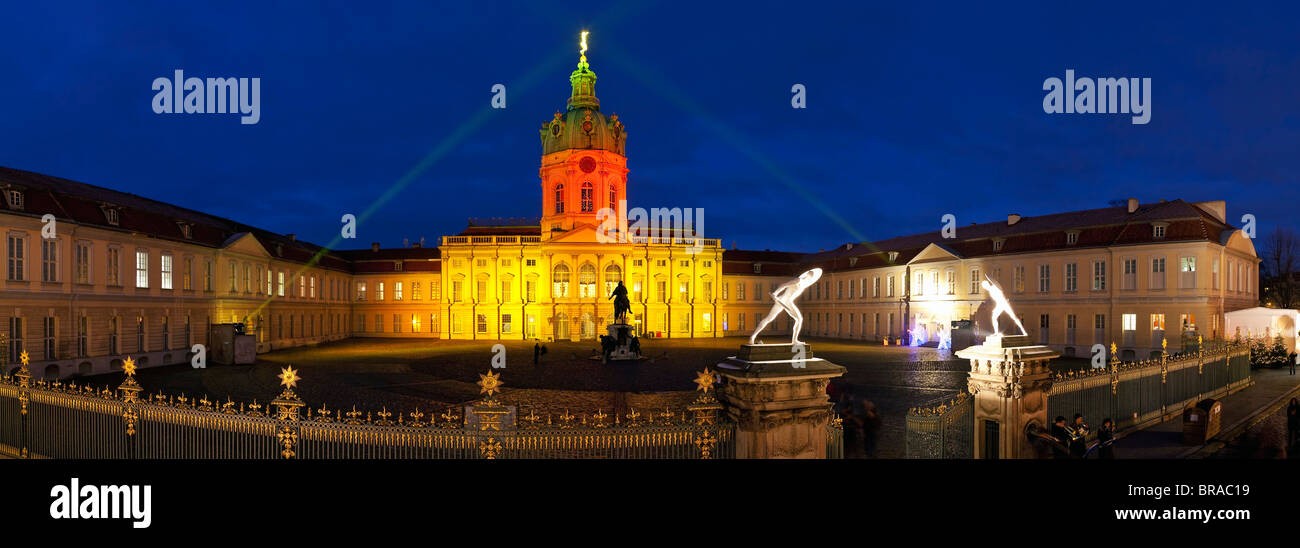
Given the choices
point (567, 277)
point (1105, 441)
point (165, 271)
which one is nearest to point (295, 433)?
point (1105, 441)

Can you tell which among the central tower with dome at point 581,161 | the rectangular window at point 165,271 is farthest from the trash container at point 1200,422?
the central tower with dome at point 581,161

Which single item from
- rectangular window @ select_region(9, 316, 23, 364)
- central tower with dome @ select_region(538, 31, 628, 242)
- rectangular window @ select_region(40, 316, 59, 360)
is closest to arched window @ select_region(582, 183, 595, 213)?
central tower with dome @ select_region(538, 31, 628, 242)

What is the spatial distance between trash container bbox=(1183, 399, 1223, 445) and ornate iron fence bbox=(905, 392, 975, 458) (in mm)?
5980

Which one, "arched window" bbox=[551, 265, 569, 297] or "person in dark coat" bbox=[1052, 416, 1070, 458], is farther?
"arched window" bbox=[551, 265, 569, 297]

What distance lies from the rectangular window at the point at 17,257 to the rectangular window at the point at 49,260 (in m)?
0.65

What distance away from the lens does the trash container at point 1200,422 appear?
40.0 feet

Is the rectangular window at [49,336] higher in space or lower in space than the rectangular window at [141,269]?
lower

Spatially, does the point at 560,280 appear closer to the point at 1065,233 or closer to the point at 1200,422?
the point at 1065,233

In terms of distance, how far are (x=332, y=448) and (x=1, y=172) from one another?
99.1 feet

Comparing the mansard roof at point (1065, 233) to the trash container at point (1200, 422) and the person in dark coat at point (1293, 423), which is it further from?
the trash container at point (1200, 422)

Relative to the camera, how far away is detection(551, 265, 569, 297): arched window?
53656 mm

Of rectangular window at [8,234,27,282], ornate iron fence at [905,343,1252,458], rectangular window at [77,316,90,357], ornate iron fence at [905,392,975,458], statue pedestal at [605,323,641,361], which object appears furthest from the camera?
statue pedestal at [605,323,641,361]

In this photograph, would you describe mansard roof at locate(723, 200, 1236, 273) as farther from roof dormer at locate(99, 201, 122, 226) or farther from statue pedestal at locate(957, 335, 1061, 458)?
roof dormer at locate(99, 201, 122, 226)

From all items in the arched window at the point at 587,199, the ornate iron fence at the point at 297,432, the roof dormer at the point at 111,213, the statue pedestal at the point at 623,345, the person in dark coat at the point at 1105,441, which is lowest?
the statue pedestal at the point at 623,345
